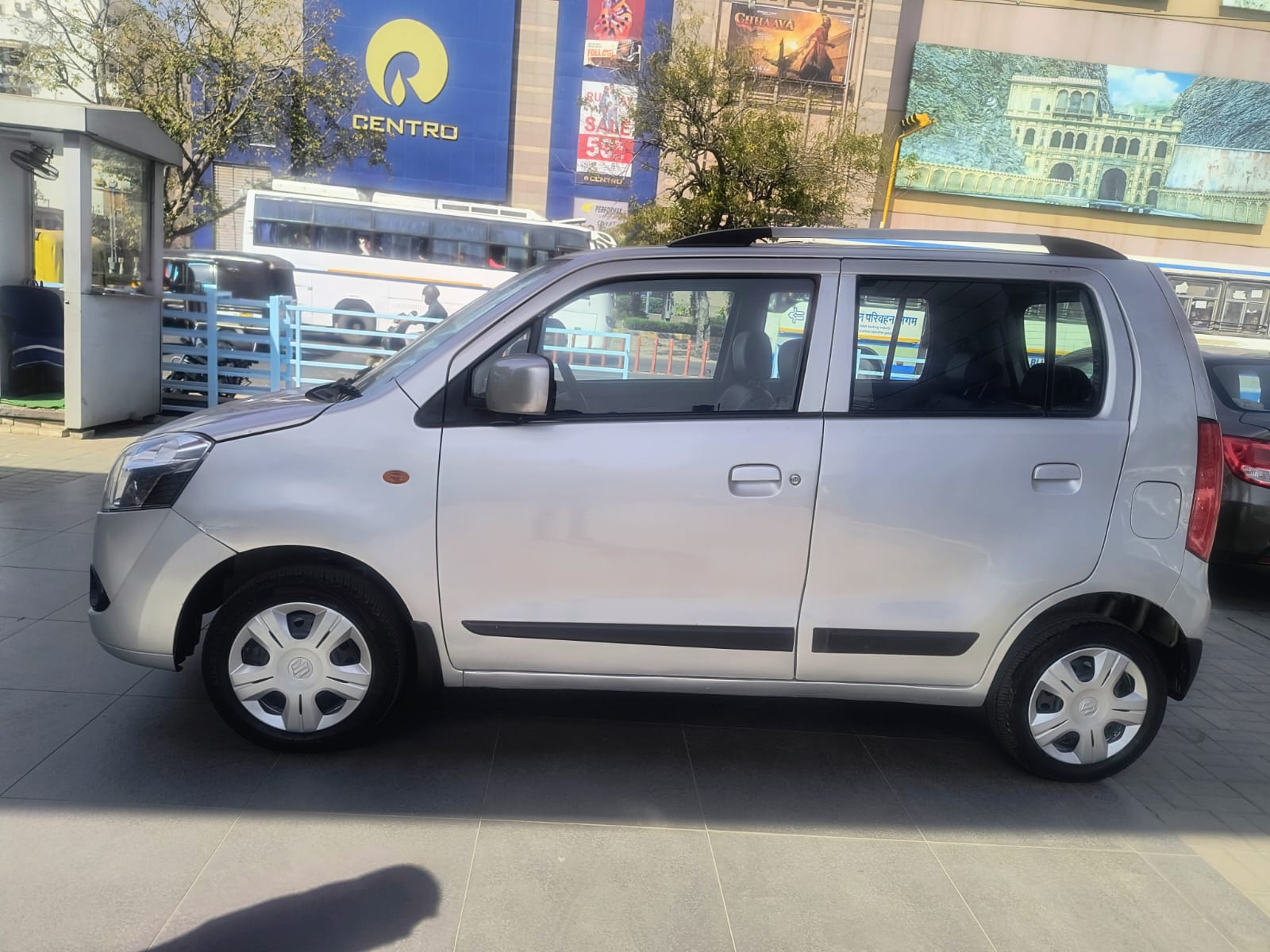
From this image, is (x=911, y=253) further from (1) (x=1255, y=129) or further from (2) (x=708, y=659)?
(1) (x=1255, y=129)

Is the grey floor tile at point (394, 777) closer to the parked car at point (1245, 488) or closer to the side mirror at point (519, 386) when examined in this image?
the side mirror at point (519, 386)

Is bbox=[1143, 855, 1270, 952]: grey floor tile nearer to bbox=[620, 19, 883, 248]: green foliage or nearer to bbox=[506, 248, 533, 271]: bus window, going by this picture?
bbox=[620, 19, 883, 248]: green foliage

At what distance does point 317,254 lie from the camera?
77.3 feet

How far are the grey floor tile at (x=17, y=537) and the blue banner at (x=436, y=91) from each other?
2856cm

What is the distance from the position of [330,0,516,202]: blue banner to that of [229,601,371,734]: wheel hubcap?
104 feet

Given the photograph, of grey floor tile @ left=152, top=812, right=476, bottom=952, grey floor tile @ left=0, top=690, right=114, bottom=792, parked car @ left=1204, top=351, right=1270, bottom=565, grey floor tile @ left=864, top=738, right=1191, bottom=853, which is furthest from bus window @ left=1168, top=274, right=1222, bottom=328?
grey floor tile @ left=0, top=690, right=114, bottom=792

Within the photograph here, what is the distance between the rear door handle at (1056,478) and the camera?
11.4 feet

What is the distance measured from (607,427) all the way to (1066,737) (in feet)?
6.91

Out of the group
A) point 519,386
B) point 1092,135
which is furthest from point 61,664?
point 1092,135

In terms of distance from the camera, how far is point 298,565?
3412mm

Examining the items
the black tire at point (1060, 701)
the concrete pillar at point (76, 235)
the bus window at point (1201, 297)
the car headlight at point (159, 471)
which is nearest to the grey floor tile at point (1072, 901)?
the black tire at point (1060, 701)

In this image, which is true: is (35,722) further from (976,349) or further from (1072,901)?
(976,349)

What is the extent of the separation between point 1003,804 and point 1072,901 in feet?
1.92

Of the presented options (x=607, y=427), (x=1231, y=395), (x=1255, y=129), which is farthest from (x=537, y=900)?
(x=1255, y=129)
